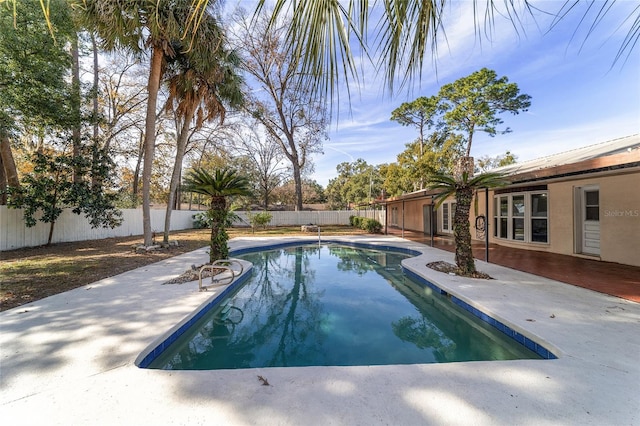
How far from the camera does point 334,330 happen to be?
4.20 metres

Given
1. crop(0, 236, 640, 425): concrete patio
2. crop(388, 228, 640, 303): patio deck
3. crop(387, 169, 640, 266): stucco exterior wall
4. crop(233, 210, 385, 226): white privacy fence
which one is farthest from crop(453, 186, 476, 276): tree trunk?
crop(233, 210, 385, 226): white privacy fence

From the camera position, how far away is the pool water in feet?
11.0

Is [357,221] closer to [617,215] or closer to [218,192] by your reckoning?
[617,215]

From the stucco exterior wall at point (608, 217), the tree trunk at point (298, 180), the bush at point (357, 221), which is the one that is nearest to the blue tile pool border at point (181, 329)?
the stucco exterior wall at point (608, 217)

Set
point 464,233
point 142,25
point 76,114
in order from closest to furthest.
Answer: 1. point 464,233
2. point 142,25
3. point 76,114

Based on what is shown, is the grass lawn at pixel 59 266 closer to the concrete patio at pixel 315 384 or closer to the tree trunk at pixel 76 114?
the concrete patio at pixel 315 384

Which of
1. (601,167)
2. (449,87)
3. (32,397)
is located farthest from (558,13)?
(449,87)

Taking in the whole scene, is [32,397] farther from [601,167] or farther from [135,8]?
[135,8]

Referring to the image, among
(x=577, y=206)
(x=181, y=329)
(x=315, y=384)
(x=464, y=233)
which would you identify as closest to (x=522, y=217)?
(x=577, y=206)

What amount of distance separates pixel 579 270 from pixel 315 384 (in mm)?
6961

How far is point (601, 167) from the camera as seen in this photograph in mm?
4473

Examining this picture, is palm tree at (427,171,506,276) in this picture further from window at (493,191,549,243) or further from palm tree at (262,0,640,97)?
palm tree at (262,0,640,97)

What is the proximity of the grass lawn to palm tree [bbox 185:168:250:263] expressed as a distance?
7.68 ft

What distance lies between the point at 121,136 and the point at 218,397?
826 inches
